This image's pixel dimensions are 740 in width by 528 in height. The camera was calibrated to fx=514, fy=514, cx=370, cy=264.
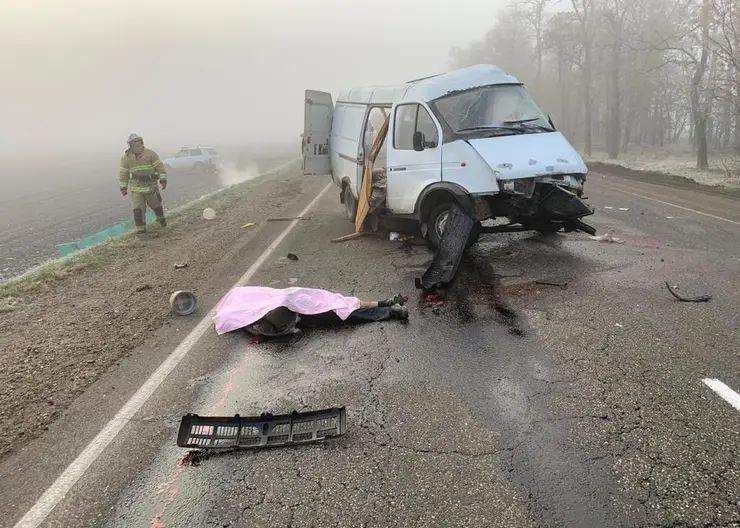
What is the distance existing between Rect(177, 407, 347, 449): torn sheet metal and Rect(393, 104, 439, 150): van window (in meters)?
4.96

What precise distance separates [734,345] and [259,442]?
12.9 ft

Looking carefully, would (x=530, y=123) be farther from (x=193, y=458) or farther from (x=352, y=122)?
(x=193, y=458)

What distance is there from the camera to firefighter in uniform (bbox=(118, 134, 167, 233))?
10.4 m

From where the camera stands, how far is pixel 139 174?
10.4 meters

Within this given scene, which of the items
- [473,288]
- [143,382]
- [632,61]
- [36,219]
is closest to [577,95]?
[632,61]

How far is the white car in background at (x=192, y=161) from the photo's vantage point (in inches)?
1179

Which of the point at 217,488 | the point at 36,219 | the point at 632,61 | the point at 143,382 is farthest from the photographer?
the point at 632,61

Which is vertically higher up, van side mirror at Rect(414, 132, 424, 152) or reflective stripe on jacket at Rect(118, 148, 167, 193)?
van side mirror at Rect(414, 132, 424, 152)

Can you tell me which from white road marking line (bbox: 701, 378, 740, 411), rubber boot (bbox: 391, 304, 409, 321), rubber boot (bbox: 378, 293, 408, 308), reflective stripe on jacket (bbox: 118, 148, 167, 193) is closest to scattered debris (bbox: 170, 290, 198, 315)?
rubber boot (bbox: 378, 293, 408, 308)

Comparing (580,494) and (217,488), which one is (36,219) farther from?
(580,494)

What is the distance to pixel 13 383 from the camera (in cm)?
423

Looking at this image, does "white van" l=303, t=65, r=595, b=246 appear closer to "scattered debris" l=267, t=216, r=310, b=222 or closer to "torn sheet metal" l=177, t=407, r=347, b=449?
"scattered debris" l=267, t=216, r=310, b=222

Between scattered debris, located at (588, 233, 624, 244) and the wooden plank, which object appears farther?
the wooden plank

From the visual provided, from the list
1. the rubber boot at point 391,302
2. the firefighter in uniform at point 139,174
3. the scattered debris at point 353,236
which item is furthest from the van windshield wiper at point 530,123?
the firefighter in uniform at point 139,174
